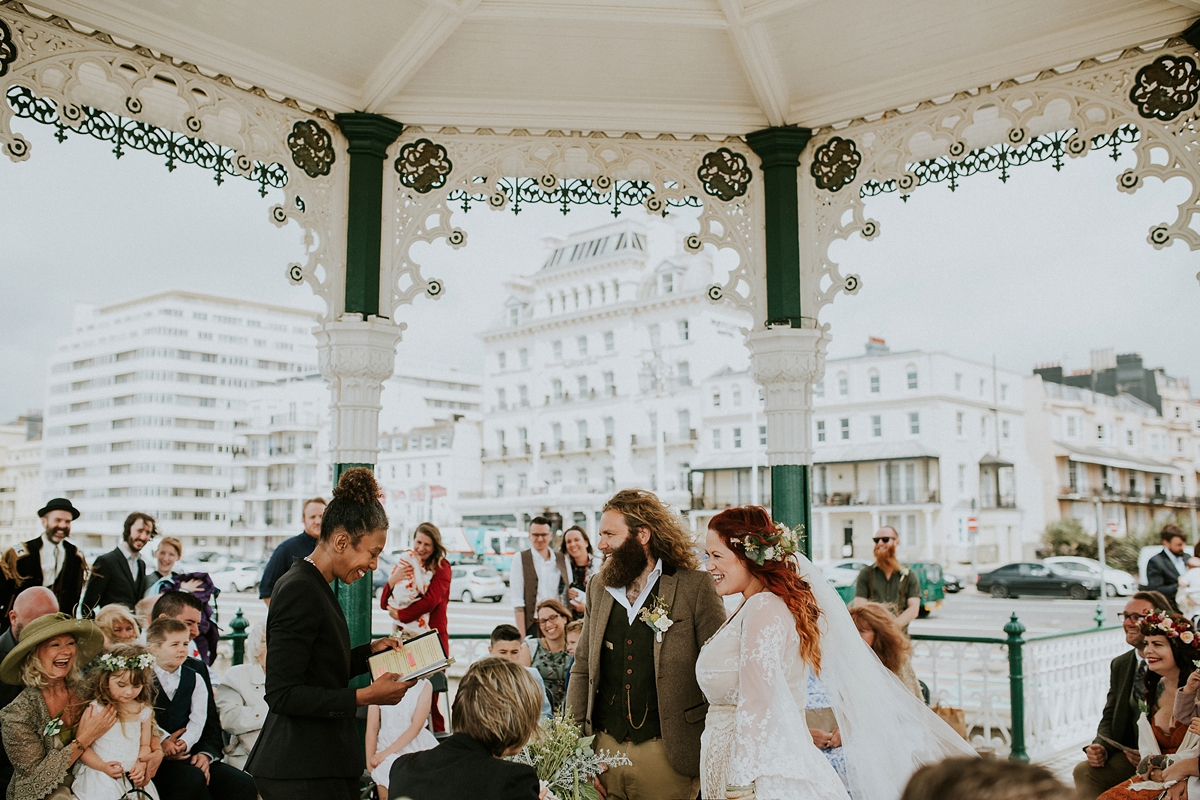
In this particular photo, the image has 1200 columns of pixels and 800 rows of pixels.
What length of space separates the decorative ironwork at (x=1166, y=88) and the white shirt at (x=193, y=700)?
5106 millimetres

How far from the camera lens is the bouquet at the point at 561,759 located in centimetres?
279

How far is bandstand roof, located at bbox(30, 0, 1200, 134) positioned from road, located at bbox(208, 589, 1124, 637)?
11100 mm

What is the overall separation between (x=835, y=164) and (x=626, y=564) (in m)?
3.06

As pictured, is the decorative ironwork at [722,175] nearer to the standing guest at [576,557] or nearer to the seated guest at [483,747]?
the standing guest at [576,557]

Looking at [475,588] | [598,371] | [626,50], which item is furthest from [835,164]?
[598,371]

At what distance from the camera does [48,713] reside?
3332 mm

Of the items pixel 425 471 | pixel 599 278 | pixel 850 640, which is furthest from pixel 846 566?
pixel 425 471

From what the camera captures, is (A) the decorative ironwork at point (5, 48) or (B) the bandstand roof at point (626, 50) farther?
(B) the bandstand roof at point (626, 50)

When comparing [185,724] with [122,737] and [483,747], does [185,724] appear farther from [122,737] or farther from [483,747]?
[483,747]

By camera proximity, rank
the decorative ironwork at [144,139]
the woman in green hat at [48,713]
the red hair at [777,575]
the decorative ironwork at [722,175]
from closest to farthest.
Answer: the red hair at [777,575] → the woman in green hat at [48,713] → the decorative ironwork at [144,139] → the decorative ironwork at [722,175]

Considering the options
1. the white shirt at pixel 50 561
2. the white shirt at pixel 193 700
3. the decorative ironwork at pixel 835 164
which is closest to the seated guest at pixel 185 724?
the white shirt at pixel 193 700

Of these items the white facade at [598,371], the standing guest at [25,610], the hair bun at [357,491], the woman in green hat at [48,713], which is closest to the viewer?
the hair bun at [357,491]

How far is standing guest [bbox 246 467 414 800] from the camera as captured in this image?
99.9 inches

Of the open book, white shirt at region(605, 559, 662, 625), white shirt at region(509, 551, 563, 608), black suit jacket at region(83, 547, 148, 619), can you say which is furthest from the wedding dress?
black suit jacket at region(83, 547, 148, 619)
